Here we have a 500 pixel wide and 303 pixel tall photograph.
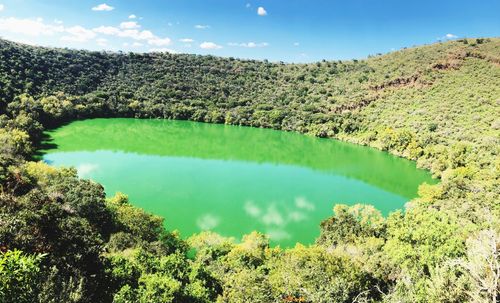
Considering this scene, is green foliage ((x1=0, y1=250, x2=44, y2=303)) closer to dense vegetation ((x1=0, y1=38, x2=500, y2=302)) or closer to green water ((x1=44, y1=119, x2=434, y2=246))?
dense vegetation ((x1=0, y1=38, x2=500, y2=302))

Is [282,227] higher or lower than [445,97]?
lower

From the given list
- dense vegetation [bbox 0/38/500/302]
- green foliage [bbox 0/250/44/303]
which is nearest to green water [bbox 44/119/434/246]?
dense vegetation [bbox 0/38/500/302]

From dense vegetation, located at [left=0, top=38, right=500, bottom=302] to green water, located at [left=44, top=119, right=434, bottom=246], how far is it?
196 inches

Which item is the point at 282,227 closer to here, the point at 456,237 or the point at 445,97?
the point at 456,237

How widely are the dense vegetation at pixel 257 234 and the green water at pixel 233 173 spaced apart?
4.97 metres

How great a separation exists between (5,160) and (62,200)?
491 inches

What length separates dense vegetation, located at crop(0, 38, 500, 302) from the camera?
53.5 feet

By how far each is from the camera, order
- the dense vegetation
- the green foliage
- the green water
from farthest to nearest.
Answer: the green water < the dense vegetation < the green foliage

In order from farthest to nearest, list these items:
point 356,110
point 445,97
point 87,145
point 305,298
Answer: point 356,110
point 445,97
point 87,145
point 305,298

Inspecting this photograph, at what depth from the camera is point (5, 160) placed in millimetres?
37781

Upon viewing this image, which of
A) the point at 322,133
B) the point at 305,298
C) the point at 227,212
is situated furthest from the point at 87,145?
the point at 305,298

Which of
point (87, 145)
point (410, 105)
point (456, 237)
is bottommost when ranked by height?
point (87, 145)

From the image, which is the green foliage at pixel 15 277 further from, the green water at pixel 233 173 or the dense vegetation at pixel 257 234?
the green water at pixel 233 173

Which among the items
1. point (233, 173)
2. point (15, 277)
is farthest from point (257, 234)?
point (233, 173)
